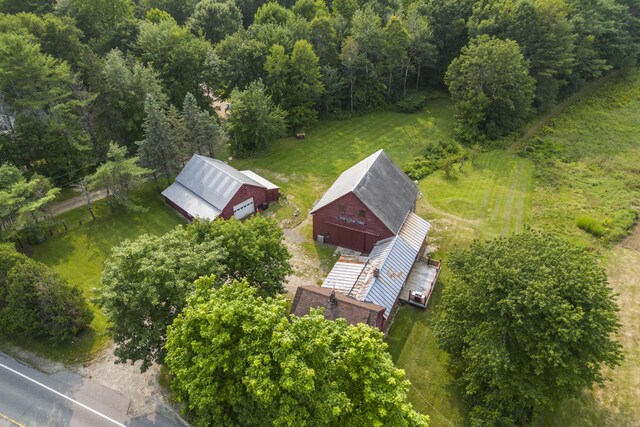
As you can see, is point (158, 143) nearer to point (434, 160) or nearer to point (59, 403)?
point (59, 403)

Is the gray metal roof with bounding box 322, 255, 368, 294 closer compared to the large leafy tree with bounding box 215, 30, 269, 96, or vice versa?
the gray metal roof with bounding box 322, 255, 368, 294

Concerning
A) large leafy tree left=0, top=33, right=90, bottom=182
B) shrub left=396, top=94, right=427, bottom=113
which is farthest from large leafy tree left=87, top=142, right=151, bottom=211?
shrub left=396, top=94, right=427, bottom=113

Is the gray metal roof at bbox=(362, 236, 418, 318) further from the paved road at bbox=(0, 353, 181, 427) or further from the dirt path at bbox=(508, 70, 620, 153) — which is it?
the dirt path at bbox=(508, 70, 620, 153)

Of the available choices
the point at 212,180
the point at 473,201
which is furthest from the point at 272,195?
the point at 473,201

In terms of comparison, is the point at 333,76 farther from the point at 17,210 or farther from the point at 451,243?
the point at 17,210

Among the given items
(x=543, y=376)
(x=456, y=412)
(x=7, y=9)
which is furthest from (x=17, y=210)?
(x=7, y=9)

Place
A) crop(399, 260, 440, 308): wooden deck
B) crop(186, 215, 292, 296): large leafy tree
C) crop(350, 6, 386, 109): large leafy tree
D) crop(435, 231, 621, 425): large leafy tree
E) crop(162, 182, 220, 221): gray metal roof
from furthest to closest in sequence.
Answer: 1. crop(350, 6, 386, 109): large leafy tree
2. crop(162, 182, 220, 221): gray metal roof
3. crop(399, 260, 440, 308): wooden deck
4. crop(186, 215, 292, 296): large leafy tree
5. crop(435, 231, 621, 425): large leafy tree
